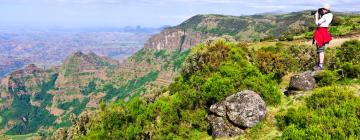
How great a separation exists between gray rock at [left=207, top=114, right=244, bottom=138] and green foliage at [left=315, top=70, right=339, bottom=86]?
9.91 metres

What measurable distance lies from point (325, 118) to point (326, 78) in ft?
39.9

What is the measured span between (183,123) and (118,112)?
14.9 metres

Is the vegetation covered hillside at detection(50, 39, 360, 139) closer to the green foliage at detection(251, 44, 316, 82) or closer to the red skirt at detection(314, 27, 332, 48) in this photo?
the green foliage at detection(251, 44, 316, 82)

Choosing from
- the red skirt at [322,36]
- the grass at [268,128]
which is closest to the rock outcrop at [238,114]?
the grass at [268,128]

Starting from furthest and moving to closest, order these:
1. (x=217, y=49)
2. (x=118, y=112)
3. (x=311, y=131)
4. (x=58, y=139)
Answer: (x=58, y=139), (x=217, y=49), (x=118, y=112), (x=311, y=131)

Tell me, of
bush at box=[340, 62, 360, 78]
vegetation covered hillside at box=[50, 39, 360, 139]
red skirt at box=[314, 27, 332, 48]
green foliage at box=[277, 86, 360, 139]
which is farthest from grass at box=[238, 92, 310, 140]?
bush at box=[340, 62, 360, 78]

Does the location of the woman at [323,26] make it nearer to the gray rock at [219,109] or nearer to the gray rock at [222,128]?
the gray rock at [219,109]

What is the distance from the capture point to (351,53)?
5028cm

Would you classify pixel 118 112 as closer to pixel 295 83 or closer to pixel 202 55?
pixel 202 55

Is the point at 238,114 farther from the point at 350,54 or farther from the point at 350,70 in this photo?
the point at 350,54

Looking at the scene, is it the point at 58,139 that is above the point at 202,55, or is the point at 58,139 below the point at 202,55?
below

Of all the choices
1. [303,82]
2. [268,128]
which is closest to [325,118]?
[268,128]

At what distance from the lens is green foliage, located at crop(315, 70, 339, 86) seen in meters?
39.8

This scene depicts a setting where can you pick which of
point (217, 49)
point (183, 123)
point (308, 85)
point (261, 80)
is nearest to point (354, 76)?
point (308, 85)
